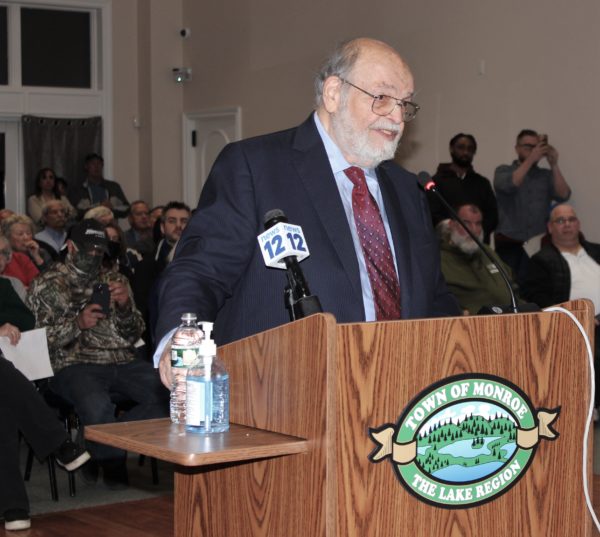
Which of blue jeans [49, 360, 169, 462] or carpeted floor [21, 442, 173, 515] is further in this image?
blue jeans [49, 360, 169, 462]

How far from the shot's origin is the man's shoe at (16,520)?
4.02 metres

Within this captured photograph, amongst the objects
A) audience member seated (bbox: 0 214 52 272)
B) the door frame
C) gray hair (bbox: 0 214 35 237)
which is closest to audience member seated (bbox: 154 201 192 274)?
audience member seated (bbox: 0 214 52 272)

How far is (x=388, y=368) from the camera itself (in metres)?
1.70

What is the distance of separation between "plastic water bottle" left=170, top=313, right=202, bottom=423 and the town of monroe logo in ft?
1.26

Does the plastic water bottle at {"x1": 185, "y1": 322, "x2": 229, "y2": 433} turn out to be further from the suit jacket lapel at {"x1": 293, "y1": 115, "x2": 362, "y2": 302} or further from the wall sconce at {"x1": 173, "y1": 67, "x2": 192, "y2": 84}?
the wall sconce at {"x1": 173, "y1": 67, "x2": 192, "y2": 84}

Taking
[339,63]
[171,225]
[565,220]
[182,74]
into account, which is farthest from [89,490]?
[182,74]

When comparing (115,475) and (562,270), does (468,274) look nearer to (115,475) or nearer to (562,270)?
(562,270)

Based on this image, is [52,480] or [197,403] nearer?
[197,403]

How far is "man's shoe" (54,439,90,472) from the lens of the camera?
445cm

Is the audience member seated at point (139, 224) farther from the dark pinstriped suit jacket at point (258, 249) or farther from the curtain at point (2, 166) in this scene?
the dark pinstriped suit jacket at point (258, 249)

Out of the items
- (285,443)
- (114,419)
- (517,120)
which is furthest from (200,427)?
(517,120)

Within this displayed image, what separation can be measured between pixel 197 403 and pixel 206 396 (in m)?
0.02

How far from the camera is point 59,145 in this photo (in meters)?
11.6

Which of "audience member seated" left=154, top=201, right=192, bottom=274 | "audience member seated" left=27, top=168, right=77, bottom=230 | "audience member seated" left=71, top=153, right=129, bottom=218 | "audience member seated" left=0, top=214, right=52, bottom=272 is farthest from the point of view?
"audience member seated" left=71, top=153, right=129, bottom=218
